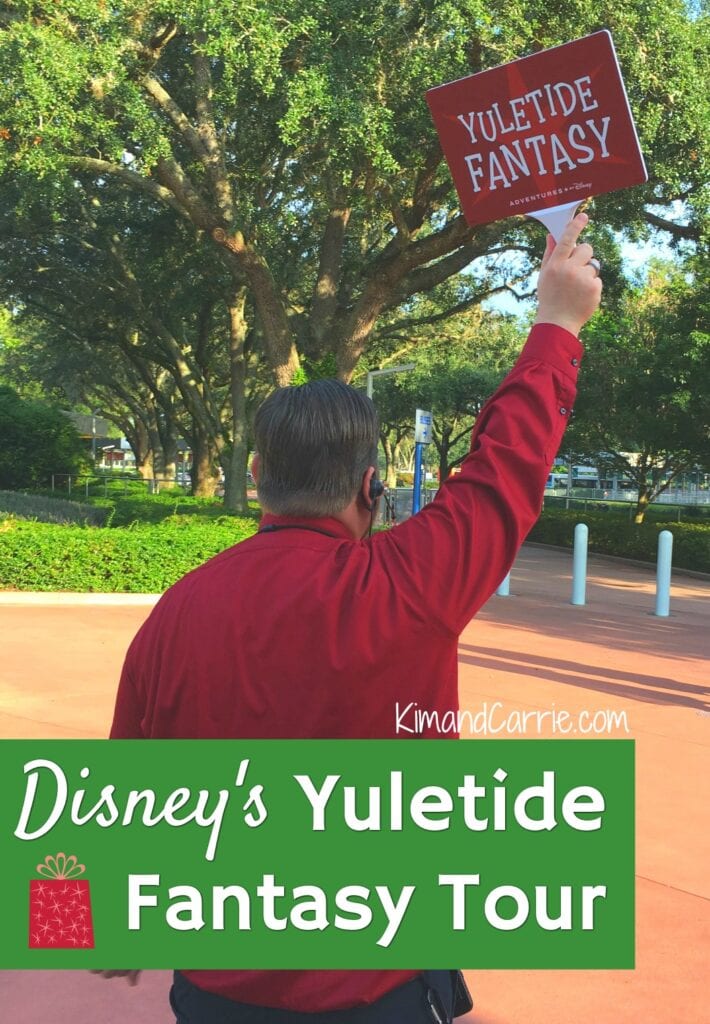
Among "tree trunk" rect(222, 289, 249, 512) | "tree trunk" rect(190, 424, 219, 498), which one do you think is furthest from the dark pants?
"tree trunk" rect(190, 424, 219, 498)

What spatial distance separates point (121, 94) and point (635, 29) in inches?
270

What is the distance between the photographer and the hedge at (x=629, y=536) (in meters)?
19.5

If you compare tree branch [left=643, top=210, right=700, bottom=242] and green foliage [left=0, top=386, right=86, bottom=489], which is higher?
tree branch [left=643, top=210, right=700, bottom=242]

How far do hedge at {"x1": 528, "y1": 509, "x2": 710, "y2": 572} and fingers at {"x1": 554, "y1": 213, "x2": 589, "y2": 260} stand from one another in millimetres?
17050

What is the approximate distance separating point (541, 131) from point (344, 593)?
1208 millimetres

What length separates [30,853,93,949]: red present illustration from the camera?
154 cm

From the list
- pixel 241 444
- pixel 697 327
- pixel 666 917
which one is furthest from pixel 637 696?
pixel 241 444

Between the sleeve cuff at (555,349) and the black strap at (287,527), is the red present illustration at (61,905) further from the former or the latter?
the sleeve cuff at (555,349)

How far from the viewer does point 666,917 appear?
12.8 feet

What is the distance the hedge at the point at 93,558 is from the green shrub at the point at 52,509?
19.2 feet

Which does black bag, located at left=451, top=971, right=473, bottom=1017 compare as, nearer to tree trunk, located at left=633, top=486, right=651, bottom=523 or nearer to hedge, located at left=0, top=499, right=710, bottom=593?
hedge, located at left=0, top=499, right=710, bottom=593

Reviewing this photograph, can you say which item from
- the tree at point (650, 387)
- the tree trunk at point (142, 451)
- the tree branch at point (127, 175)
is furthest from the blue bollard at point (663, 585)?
the tree trunk at point (142, 451)

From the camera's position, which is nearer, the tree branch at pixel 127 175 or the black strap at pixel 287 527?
the black strap at pixel 287 527

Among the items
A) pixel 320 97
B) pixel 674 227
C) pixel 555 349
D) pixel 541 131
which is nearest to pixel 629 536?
pixel 674 227
